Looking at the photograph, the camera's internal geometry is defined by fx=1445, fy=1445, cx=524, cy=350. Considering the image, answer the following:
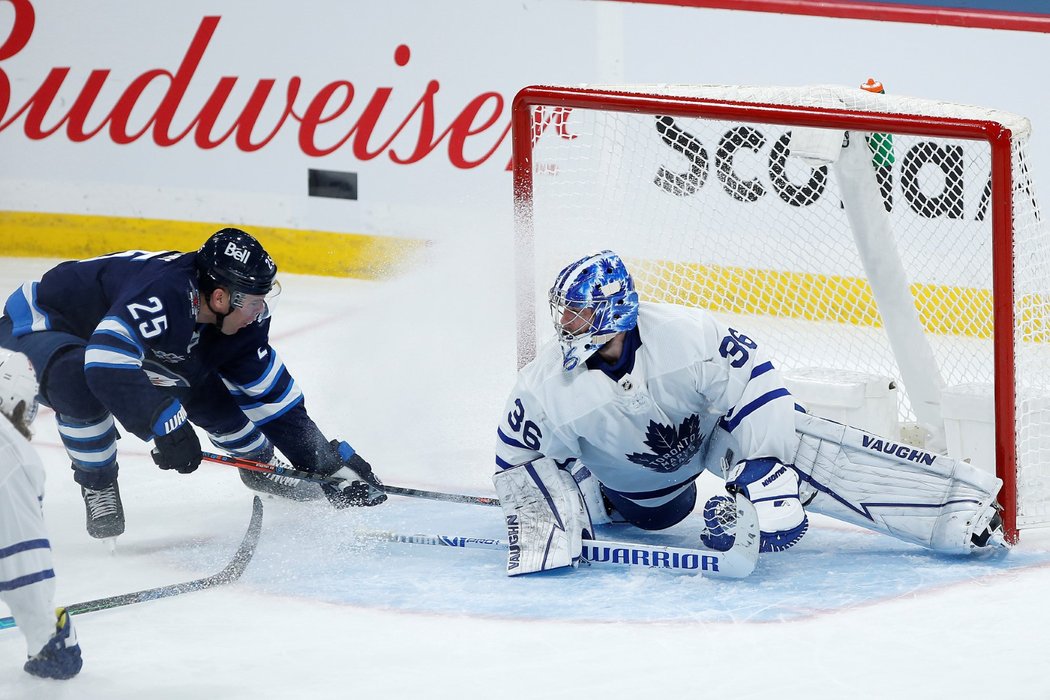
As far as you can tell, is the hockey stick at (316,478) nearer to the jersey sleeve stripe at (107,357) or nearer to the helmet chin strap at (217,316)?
the helmet chin strap at (217,316)

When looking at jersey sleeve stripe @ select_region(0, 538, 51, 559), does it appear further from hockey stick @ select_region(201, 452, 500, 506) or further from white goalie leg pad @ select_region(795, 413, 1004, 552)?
white goalie leg pad @ select_region(795, 413, 1004, 552)

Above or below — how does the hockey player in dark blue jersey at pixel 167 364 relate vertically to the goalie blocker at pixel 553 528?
above

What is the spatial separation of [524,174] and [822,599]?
1486 mm

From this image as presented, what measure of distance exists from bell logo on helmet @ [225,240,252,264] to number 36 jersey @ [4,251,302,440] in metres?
0.12

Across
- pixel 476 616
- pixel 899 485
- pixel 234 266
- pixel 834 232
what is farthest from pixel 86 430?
pixel 834 232

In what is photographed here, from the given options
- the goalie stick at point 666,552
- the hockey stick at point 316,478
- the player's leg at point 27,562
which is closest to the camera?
the player's leg at point 27,562

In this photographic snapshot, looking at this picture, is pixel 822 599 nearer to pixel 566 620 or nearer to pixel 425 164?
pixel 566 620

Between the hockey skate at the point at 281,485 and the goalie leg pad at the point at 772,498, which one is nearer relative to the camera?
the goalie leg pad at the point at 772,498

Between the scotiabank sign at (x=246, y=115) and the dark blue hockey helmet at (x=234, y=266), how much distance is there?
253 centimetres

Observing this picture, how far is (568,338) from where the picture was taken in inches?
122

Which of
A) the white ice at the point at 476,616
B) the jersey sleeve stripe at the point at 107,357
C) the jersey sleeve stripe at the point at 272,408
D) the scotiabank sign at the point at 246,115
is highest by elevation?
the scotiabank sign at the point at 246,115

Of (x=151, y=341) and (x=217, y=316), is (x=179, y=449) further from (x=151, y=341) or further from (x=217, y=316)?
(x=217, y=316)

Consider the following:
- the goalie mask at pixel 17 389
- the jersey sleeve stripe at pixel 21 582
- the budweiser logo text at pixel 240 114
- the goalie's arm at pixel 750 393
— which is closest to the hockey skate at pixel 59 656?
the jersey sleeve stripe at pixel 21 582

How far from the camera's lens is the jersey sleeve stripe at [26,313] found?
3.60m
